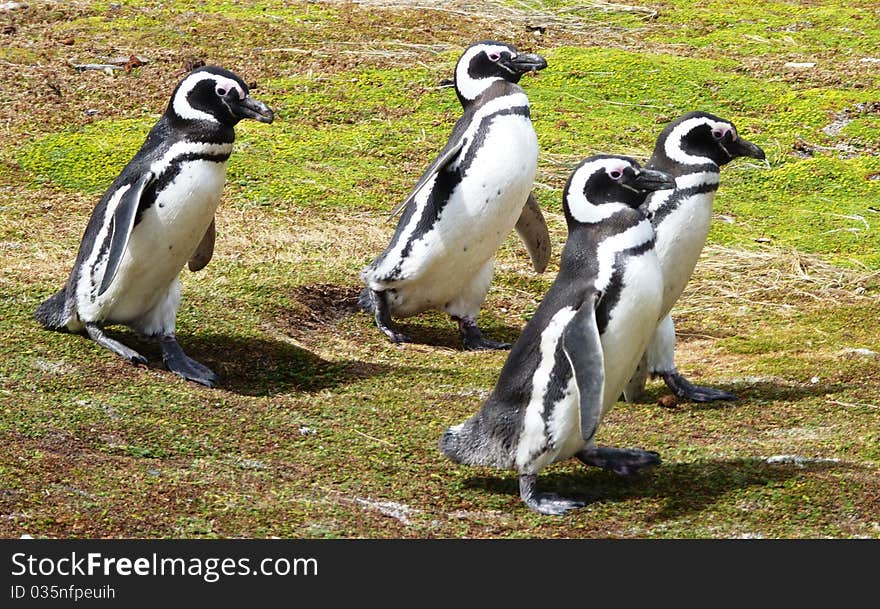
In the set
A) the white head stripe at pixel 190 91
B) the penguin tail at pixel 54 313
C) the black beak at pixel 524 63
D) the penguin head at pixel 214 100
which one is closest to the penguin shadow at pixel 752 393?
the black beak at pixel 524 63

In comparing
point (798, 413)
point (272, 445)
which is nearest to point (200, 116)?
point (272, 445)

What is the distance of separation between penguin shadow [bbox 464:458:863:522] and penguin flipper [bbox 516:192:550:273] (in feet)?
8.92

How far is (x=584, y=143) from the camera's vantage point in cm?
1094

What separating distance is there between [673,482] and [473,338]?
260cm

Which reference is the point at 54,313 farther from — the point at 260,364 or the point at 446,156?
the point at 446,156

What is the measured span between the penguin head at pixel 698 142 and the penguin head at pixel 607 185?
4.34ft

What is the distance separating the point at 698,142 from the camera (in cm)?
639

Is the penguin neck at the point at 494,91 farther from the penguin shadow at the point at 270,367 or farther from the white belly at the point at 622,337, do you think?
the white belly at the point at 622,337

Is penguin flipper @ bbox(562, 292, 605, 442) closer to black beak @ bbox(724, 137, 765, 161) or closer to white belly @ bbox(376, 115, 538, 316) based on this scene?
black beak @ bbox(724, 137, 765, 161)

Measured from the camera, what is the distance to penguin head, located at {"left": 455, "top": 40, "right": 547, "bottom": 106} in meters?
7.39

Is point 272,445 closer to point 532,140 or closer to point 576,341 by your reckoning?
point 576,341

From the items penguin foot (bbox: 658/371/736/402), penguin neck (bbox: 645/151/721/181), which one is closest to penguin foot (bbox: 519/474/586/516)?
penguin foot (bbox: 658/371/736/402)

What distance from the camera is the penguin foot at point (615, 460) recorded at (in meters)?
5.32

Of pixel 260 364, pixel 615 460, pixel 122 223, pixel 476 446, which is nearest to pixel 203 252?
pixel 260 364
